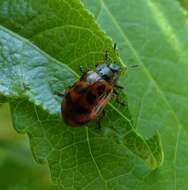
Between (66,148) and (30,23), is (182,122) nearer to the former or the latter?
(66,148)

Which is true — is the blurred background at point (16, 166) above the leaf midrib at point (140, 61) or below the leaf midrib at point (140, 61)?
below

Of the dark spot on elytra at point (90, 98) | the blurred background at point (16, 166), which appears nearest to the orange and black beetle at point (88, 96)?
the dark spot on elytra at point (90, 98)

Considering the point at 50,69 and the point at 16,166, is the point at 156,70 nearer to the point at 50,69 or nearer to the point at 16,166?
the point at 50,69

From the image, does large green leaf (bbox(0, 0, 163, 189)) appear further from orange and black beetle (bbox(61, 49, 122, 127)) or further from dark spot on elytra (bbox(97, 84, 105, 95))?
dark spot on elytra (bbox(97, 84, 105, 95))

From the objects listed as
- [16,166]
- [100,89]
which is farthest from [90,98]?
[16,166]

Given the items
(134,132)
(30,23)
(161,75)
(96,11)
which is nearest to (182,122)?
(161,75)

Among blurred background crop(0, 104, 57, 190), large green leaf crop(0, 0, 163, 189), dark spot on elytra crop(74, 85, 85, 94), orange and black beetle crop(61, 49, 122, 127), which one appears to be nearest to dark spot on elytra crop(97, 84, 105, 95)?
orange and black beetle crop(61, 49, 122, 127)

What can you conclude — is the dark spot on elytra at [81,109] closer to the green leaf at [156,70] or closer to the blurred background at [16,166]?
the green leaf at [156,70]
